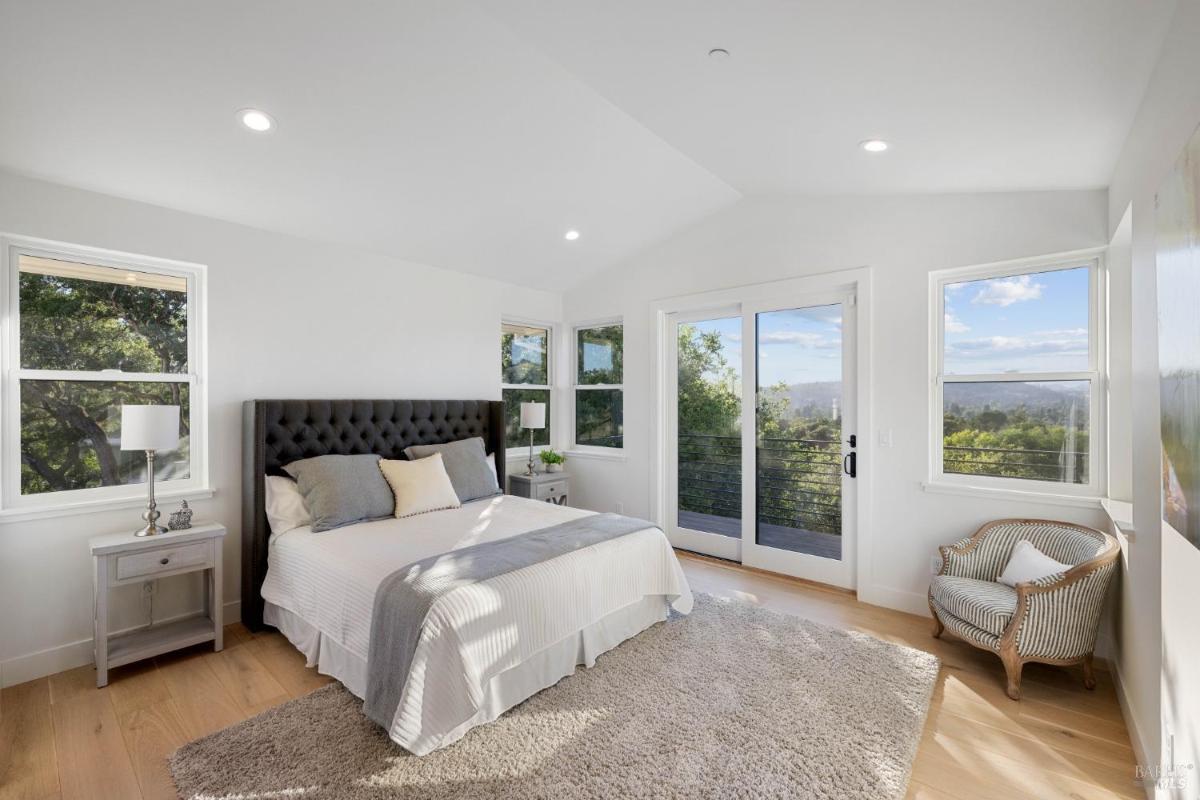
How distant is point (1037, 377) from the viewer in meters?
3.03

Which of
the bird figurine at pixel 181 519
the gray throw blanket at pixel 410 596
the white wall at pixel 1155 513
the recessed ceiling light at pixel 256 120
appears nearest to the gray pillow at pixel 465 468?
the gray throw blanket at pixel 410 596

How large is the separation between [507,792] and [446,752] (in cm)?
34

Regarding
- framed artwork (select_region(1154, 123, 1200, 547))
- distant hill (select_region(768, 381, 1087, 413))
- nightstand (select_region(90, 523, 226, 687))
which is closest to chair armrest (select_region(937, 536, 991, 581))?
distant hill (select_region(768, 381, 1087, 413))

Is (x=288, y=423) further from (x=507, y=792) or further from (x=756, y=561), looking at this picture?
(x=756, y=561)

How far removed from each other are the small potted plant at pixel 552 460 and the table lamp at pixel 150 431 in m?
→ 2.85

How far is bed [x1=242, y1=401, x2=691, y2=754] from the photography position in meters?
2.05

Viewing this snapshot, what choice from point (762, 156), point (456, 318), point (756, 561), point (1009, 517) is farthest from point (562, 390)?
point (1009, 517)

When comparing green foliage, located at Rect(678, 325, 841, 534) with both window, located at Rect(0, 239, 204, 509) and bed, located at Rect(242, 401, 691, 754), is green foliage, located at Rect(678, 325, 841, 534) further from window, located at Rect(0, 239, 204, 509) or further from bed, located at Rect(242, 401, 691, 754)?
window, located at Rect(0, 239, 204, 509)

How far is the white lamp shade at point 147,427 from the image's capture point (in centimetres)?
263

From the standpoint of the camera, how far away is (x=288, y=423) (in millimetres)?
3391

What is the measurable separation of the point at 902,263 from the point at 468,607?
3.18 m

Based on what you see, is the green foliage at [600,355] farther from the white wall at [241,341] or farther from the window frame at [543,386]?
the white wall at [241,341]

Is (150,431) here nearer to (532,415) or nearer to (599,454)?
(532,415)

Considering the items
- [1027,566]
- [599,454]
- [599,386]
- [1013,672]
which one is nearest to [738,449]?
[599,454]
